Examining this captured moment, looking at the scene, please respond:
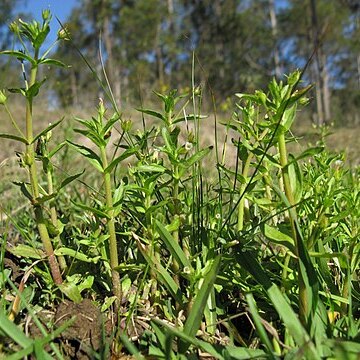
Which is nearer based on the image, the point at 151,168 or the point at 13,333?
the point at 13,333

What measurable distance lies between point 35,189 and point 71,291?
0.19 meters

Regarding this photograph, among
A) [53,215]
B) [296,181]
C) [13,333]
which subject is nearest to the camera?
[13,333]

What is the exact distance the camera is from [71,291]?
0.79 meters

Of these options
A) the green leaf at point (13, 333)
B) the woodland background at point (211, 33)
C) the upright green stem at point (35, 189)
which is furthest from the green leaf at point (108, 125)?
the woodland background at point (211, 33)

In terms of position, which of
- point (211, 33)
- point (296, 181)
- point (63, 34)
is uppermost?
point (211, 33)

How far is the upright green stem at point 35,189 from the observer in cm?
77

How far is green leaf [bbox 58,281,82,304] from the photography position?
0.78 m

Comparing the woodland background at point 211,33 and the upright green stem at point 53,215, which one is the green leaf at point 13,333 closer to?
the upright green stem at point 53,215

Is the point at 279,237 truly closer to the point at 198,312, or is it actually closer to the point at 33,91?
the point at 198,312

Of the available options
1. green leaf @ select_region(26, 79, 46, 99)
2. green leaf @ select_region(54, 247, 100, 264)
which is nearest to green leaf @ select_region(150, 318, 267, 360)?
green leaf @ select_region(54, 247, 100, 264)

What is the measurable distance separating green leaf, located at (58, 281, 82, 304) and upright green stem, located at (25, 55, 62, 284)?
1.7 inches

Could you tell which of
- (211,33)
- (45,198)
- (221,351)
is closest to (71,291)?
(45,198)

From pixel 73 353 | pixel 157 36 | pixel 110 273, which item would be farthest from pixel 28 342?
pixel 157 36

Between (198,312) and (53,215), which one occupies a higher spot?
(53,215)
